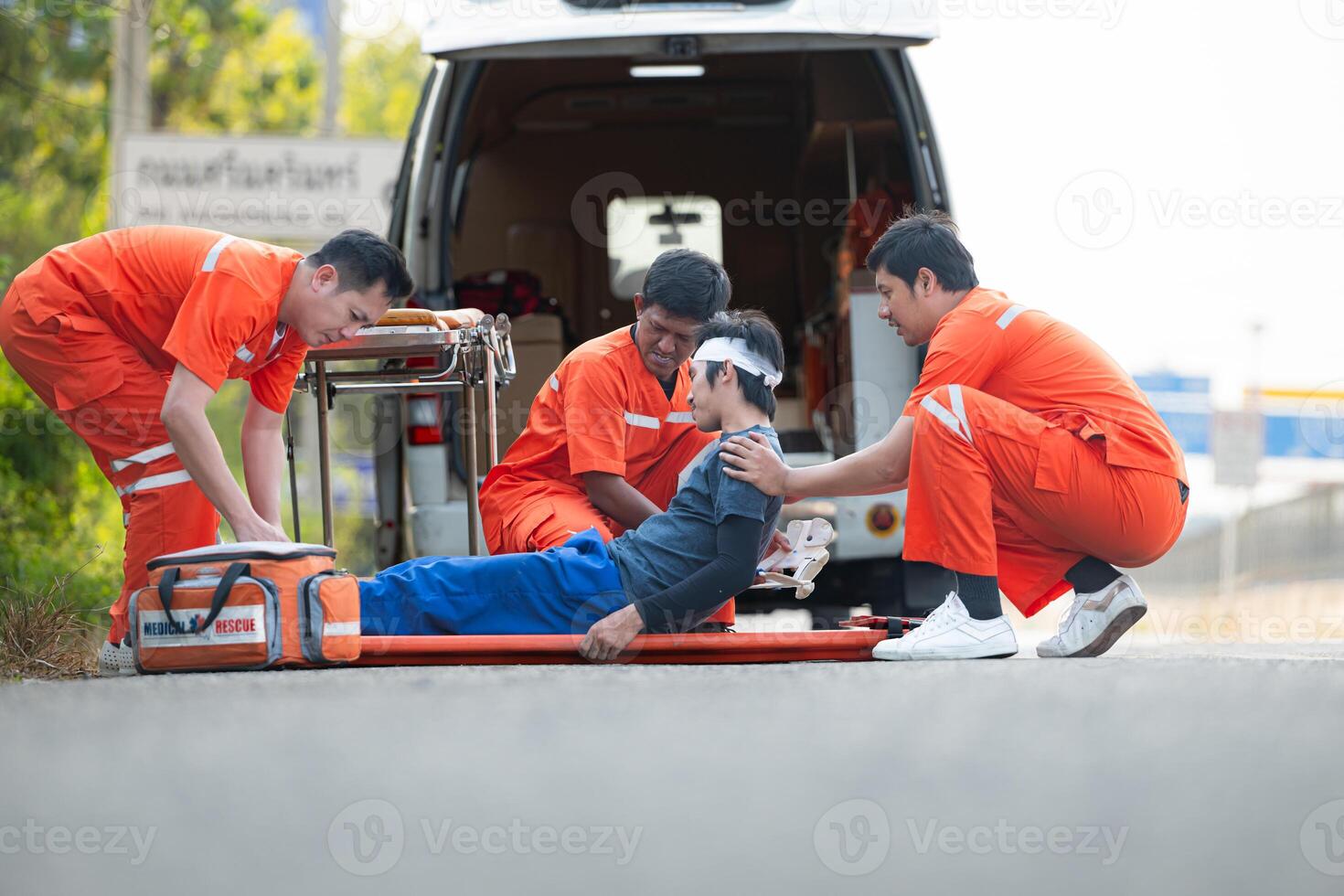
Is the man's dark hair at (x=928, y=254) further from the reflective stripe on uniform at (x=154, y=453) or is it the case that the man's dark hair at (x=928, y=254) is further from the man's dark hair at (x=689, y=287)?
the reflective stripe on uniform at (x=154, y=453)

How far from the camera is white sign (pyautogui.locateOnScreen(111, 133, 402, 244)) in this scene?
8.83 metres

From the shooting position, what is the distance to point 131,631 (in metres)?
2.62

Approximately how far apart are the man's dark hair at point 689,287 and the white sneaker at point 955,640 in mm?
894

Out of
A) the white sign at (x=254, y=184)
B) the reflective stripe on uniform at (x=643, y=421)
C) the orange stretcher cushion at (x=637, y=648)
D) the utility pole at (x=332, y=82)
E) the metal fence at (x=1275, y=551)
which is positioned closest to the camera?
the orange stretcher cushion at (x=637, y=648)

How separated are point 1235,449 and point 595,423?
9.34 metres

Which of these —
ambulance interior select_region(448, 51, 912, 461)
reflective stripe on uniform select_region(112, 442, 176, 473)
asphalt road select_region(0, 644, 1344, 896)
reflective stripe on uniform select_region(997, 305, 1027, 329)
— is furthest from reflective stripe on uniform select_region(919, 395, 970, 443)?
ambulance interior select_region(448, 51, 912, 461)

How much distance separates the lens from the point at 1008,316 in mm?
2928

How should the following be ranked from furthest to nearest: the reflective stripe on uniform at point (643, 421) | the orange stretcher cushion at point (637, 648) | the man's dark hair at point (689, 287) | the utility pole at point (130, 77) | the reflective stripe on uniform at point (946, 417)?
1. the utility pole at point (130, 77)
2. the reflective stripe on uniform at point (643, 421)
3. the man's dark hair at point (689, 287)
4. the reflective stripe on uniform at point (946, 417)
5. the orange stretcher cushion at point (637, 648)

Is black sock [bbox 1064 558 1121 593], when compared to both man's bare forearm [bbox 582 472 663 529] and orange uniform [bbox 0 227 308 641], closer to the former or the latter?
man's bare forearm [bbox 582 472 663 529]

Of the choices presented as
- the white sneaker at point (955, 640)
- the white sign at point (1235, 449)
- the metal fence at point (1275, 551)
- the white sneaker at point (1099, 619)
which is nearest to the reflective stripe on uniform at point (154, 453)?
the white sneaker at point (955, 640)

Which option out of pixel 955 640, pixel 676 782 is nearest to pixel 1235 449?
pixel 955 640

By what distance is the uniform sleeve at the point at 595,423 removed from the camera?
327 cm

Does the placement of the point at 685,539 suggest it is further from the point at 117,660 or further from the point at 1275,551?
the point at 1275,551

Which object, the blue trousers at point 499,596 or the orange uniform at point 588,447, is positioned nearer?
the blue trousers at point 499,596
